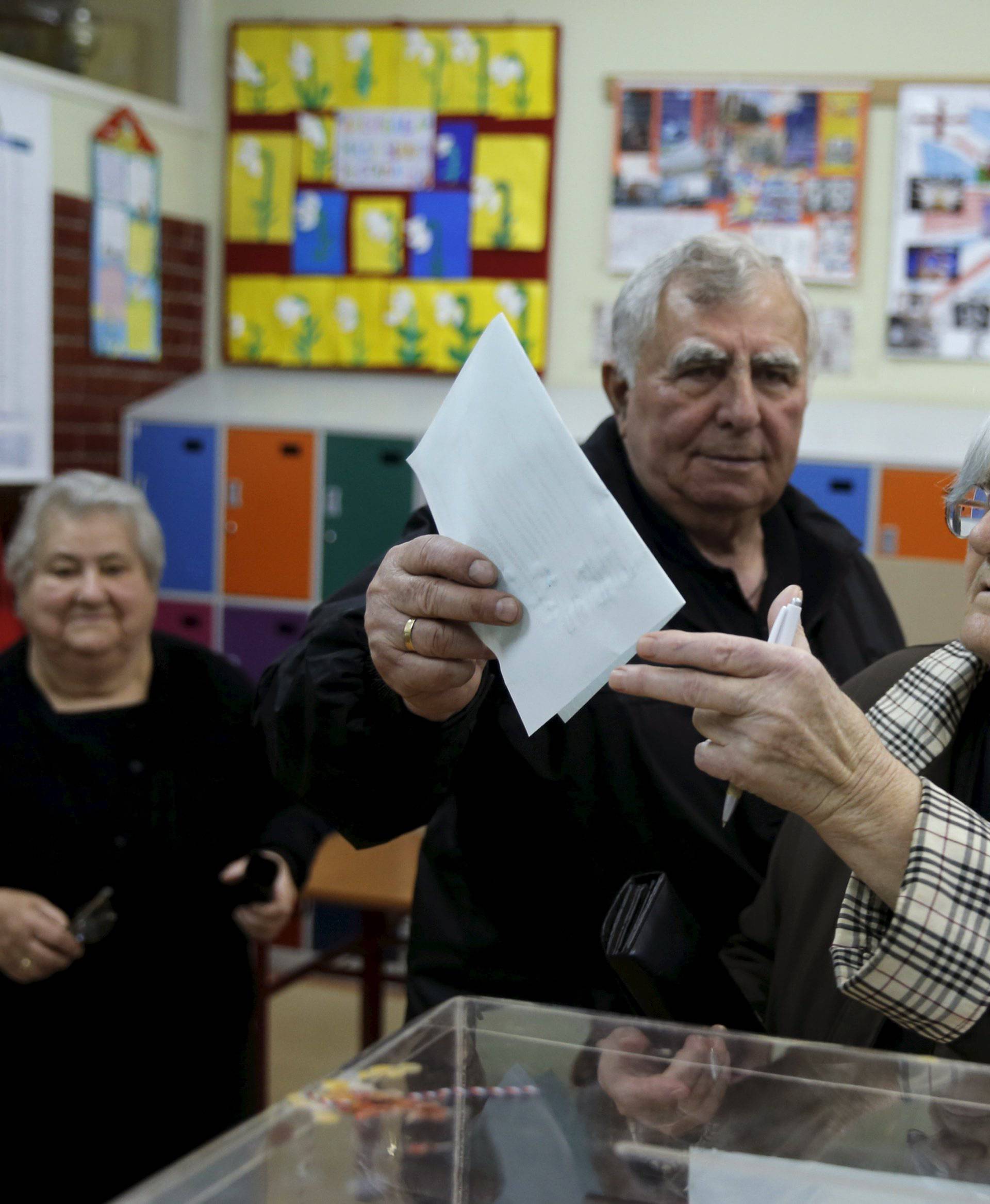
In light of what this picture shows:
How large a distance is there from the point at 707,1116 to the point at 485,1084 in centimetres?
15

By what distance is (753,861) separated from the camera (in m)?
1.50

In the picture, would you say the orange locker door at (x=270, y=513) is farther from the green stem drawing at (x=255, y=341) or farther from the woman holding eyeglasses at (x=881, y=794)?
the woman holding eyeglasses at (x=881, y=794)

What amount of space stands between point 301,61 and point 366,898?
314cm

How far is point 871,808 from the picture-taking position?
1042 mm

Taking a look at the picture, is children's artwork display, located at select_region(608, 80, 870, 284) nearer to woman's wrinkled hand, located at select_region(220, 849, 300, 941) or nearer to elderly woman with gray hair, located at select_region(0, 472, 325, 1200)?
elderly woman with gray hair, located at select_region(0, 472, 325, 1200)

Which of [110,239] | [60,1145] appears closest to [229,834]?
[60,1145]

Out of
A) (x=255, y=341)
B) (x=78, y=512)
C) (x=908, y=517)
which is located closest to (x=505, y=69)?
(x=255, y=341)

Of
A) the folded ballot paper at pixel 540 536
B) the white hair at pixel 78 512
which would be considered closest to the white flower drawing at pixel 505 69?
the white hair at pixel 78 512

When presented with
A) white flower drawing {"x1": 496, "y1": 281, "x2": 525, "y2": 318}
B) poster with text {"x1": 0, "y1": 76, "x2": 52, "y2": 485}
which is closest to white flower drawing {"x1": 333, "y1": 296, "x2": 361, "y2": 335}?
white flower drawing {"x1": 496, "y1": 281, "x2": 525, "y2": 318}

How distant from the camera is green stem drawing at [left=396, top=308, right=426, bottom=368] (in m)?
4.63

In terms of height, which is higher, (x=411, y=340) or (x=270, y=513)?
(x=411, y=340)

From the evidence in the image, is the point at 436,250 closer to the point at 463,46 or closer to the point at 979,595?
the point at 463,46

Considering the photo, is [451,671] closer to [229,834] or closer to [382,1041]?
[382,1041]

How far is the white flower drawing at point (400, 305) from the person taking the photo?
15.2ft
